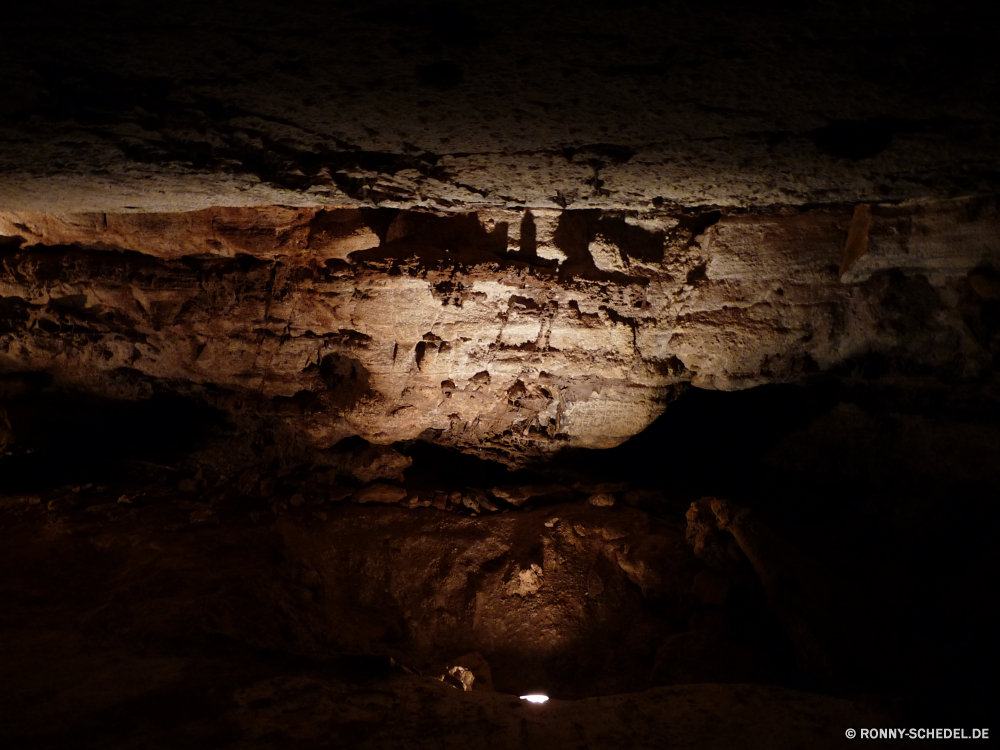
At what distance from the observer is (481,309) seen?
9.70ft

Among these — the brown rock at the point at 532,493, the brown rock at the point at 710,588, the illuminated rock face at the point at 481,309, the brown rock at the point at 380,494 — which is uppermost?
the illuminated rock face at the point at 481,309

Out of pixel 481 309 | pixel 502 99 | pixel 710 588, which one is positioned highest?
pixel 502 99

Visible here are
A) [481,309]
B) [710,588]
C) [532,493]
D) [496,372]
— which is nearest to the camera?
[710,588]

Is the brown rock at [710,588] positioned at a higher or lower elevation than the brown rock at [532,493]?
lower

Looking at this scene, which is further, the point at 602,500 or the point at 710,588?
the point at 602,500

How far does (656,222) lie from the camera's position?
8.93ft

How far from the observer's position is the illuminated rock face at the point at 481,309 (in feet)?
8.52

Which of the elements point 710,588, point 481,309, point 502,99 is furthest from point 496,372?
point 502,99

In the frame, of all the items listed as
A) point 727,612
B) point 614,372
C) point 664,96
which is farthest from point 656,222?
point 727,612

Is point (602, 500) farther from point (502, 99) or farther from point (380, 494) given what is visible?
point (502, 99)

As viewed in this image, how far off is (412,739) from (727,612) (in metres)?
1.65

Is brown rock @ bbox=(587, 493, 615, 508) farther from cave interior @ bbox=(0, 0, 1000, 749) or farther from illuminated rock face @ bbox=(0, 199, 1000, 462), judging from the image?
illuminated rock face @ bbox=(0, 199, 1000, 462)

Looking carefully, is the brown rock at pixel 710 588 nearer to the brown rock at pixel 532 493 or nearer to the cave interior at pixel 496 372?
the cave interior at pixel 496 372

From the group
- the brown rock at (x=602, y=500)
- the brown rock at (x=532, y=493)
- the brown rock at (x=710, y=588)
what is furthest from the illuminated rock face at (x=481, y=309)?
the brown rock at (x=710, y=588)
